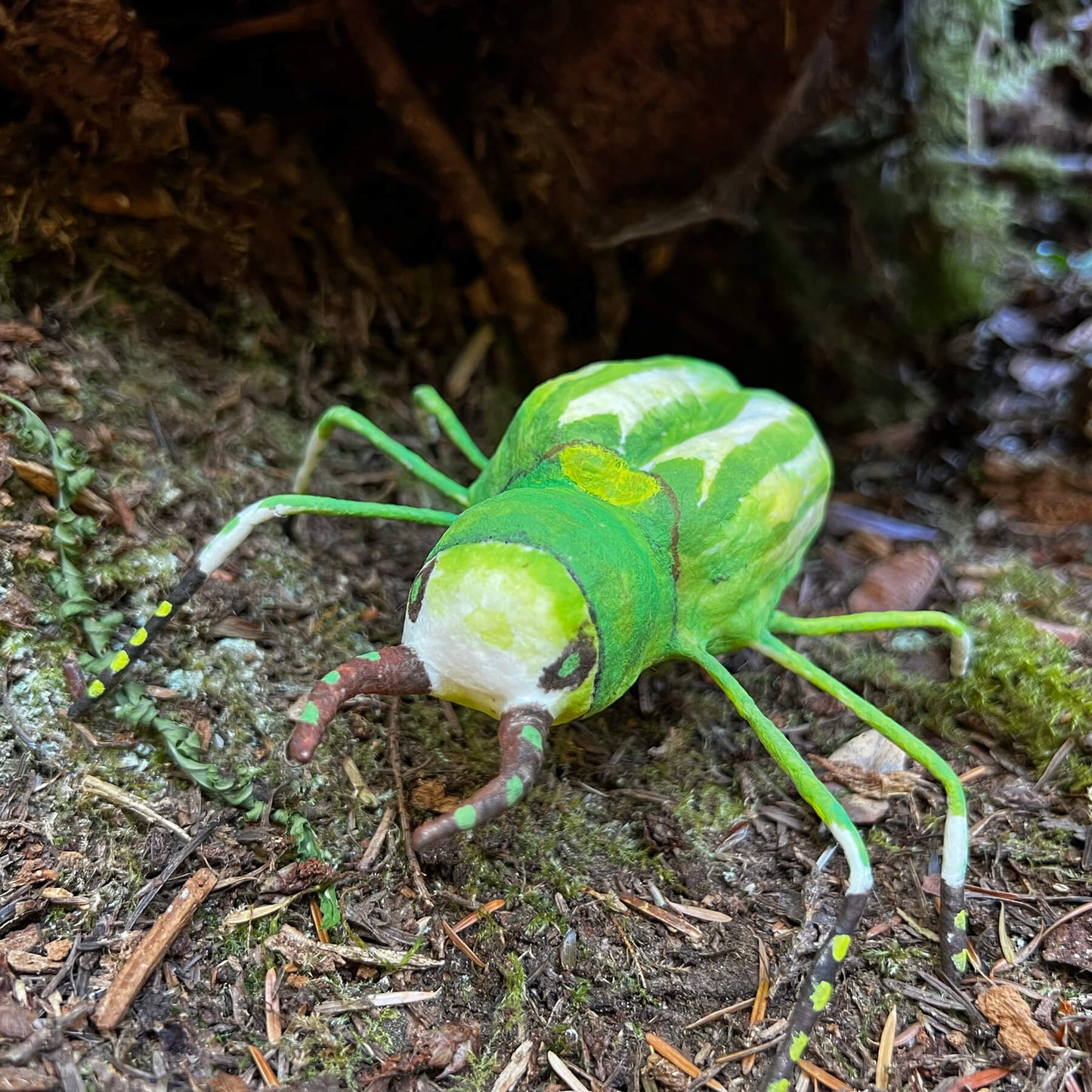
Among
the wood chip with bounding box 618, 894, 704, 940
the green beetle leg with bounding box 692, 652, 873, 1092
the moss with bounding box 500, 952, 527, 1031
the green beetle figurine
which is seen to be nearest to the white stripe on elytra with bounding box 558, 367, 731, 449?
the green beetle figurine

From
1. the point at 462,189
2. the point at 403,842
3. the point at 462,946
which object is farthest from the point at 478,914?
the point at 462,189

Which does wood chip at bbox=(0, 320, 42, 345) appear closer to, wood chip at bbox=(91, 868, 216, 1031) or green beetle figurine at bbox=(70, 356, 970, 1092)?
green beetle figurine at bbox=(70, 356, 970, 1092)

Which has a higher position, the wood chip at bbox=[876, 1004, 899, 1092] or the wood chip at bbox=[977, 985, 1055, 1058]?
the wood chip at bbox=[876, 1004, 899, 1092]

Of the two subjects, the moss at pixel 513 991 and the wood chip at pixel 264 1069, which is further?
→ the moss at pixel 513 991

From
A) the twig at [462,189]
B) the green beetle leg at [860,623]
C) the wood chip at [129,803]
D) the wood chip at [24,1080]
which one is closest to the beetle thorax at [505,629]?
the wood chip at [129,803]

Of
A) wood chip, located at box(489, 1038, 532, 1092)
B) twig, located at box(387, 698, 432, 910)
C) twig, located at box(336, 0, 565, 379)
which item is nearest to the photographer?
wood chip, located at box(489, 1038, 532, 1092)

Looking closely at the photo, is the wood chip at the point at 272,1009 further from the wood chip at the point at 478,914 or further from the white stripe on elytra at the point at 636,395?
the white stripe on elytra at the point at 636,395

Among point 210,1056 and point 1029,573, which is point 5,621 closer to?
point 210,1056
